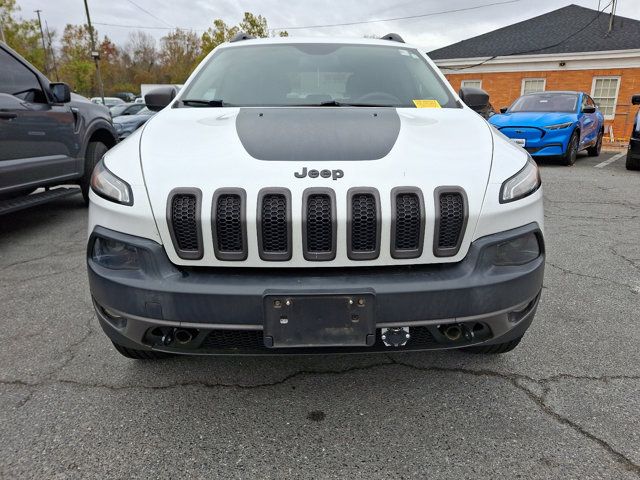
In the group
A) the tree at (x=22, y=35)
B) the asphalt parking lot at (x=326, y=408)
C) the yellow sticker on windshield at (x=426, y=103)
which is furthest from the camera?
the tree at (x=22, y=35)

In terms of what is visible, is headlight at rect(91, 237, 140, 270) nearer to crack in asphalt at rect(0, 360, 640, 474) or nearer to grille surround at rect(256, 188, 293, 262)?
grille surround at rect(256, 188, 293, 262)

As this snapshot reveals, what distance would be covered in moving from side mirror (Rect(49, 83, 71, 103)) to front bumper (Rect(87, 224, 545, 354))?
11.6 feet

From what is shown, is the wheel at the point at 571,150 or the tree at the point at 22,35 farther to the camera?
the tree at the point at 22,35

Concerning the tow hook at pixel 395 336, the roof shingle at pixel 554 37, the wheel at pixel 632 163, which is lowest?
the wheel at pixel 632 163

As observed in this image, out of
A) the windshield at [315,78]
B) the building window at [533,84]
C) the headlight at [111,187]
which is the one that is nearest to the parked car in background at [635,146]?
the windshield at [315,78]

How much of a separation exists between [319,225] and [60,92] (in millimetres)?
4132

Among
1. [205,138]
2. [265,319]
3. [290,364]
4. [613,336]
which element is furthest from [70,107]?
[613,336]

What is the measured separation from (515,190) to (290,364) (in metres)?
1.37

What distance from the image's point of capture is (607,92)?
19.5 meters

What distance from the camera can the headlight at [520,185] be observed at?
6.35ft

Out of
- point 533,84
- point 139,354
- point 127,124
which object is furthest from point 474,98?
point 533,84

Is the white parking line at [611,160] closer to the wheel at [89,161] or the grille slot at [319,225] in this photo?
the wheel at [89,161]

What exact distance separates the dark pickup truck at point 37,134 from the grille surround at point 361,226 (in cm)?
366

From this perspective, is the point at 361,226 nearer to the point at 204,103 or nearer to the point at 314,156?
the point at 314,156
